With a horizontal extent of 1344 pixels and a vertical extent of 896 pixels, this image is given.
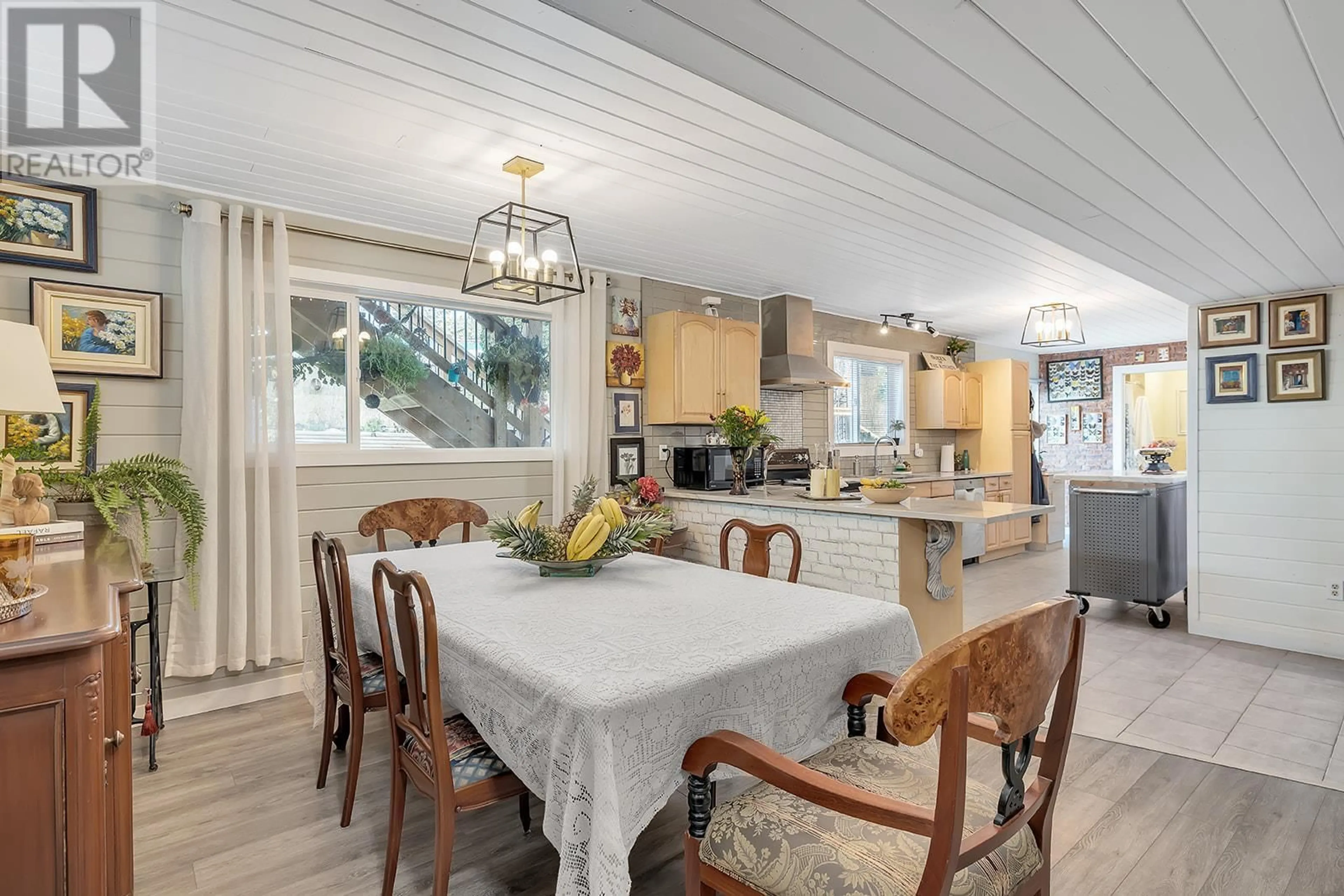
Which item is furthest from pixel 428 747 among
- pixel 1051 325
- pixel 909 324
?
pixel 909 324

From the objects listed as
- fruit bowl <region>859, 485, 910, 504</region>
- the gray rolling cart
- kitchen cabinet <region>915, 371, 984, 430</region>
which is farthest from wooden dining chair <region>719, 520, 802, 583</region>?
kitchen cabinet <region>915, 371, 984, 430</region>

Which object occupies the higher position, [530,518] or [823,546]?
[530,518]

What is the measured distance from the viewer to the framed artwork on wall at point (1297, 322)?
3904mm

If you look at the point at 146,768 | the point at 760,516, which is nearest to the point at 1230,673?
the point at 760,516

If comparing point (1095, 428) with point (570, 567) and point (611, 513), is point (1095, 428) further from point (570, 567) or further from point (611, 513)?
point (570, 567)

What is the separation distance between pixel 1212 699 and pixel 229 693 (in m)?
4.71

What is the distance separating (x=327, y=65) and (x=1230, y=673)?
491cm

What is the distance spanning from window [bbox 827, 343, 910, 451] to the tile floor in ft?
7.53

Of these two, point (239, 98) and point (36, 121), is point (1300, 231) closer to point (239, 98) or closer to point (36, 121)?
point (239, 98)

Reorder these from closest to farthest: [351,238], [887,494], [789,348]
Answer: [887,494] → [351,238] → [789,348]

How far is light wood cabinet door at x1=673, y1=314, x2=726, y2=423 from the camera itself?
457 centimetres

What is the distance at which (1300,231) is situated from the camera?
2.85 metres

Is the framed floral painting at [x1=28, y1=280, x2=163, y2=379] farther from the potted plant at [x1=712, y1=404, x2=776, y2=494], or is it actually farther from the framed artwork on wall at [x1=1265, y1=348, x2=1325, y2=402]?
the framed artwork on wall at [x1=1265, y1=348, x2=1325, y2=402]

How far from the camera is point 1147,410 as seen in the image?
28.4 ft
